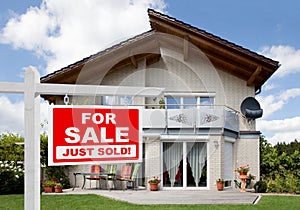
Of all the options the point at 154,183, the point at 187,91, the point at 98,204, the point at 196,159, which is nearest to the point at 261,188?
the point at 196,159

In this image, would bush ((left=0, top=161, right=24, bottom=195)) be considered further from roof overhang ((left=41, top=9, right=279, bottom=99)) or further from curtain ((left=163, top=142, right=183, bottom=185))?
curtain ((left=163, top=142, right=183, bottom=185))

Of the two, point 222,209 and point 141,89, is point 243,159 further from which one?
point 141,89

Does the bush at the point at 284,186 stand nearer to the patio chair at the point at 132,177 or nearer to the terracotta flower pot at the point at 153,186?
the terracotta flower pot at the point at 153,186

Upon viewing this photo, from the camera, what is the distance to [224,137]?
1555 cm

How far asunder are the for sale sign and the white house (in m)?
10.8

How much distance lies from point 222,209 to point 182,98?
753 centimetres

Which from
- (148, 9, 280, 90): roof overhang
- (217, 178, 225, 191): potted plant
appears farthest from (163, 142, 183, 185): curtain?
(148, 9, 280, 90): roof overhang

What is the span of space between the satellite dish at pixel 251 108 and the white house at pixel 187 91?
24 centimetres

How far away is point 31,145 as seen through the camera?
3705 millimetres

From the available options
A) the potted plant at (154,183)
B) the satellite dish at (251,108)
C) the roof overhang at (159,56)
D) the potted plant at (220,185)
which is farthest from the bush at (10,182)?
the satellite dish at (251,108)

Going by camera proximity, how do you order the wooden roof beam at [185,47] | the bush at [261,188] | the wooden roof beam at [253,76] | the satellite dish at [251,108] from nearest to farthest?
1. the bush at [261,188]
2. the wooden roof beam at [253,76]
3. the wooden roof beam at [185,47]
4. the satellite dish at [251,108]

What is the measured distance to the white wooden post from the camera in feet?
12.1

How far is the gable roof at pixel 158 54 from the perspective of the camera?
1547 cm

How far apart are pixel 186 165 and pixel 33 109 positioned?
1215cm
